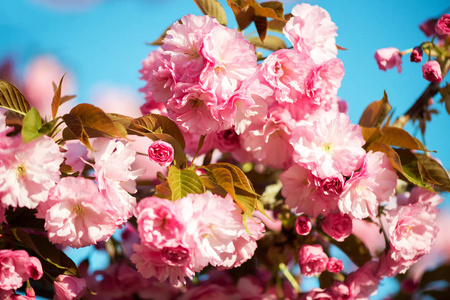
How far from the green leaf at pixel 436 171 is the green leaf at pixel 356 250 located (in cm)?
24

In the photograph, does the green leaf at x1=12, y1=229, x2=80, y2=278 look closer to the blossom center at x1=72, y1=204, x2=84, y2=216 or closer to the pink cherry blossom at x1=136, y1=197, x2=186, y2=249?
the blossom center at x1=72, y1=204, x2=84, y2=216

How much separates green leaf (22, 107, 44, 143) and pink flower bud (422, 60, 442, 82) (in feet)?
2.54

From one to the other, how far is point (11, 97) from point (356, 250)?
0.81 meters

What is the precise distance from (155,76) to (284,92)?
247 mm

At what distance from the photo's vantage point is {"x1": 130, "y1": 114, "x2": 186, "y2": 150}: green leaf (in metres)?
0.86

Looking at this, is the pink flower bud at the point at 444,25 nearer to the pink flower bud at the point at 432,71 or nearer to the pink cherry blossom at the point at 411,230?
the pink flower bud at the point at 432,71

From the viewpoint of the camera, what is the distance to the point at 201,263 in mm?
770

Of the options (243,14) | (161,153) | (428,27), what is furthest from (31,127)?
(428,27)

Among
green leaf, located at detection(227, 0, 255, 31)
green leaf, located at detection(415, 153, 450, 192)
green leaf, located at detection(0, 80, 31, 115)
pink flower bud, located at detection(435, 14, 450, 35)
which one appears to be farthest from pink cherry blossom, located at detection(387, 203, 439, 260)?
green leaf, located at detection(0, 80, 31, 115)

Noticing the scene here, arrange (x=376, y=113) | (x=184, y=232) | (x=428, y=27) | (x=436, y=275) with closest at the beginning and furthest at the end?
(x=184, y=232), (x=376, y=113), (x=428, y=27), (x=436, y=275)

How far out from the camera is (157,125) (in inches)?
35.2

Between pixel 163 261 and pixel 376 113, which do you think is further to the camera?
pixel 376 113

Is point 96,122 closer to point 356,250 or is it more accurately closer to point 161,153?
point 161,153

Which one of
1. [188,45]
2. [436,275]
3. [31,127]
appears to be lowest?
[436,275]
